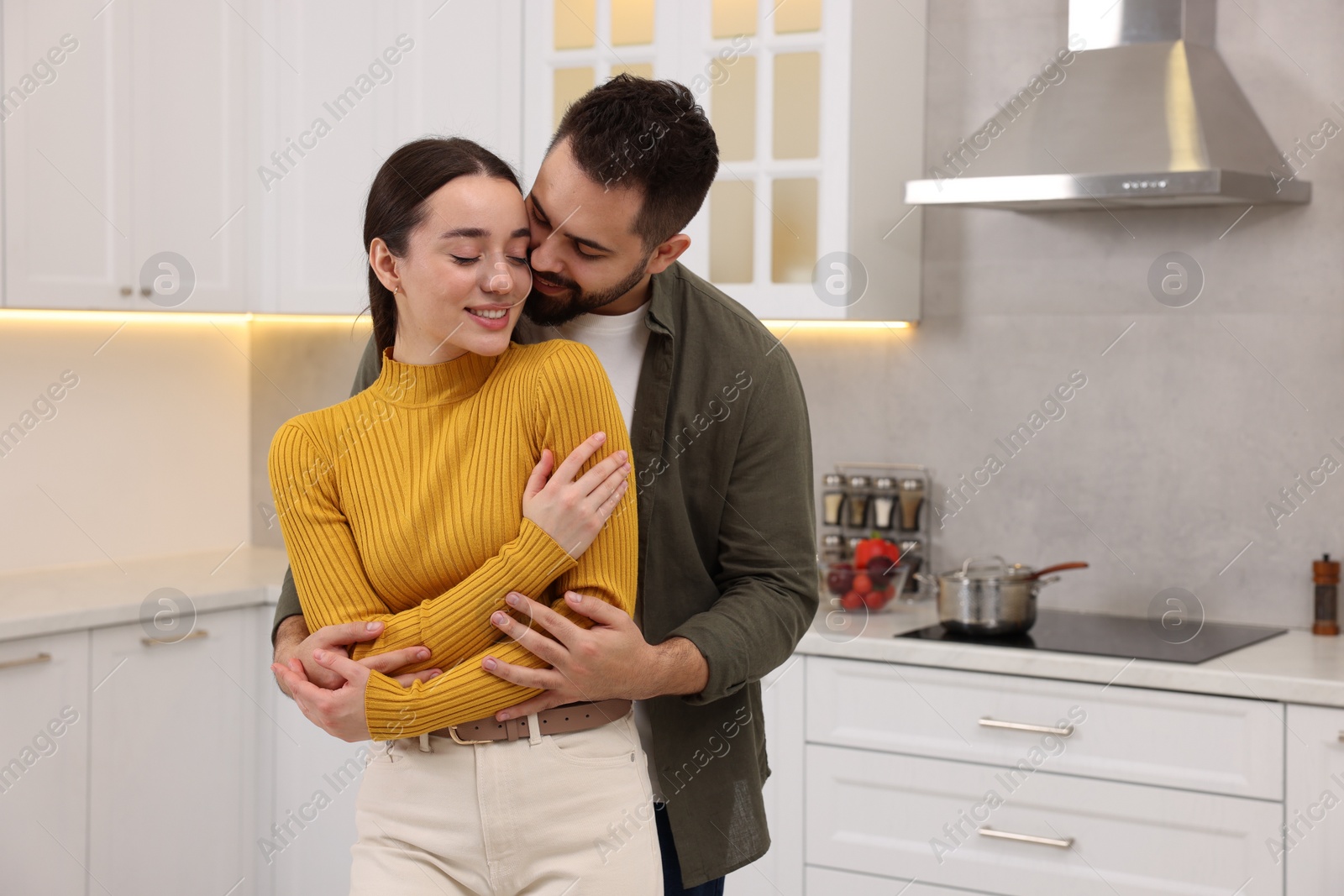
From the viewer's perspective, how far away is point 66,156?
2.69 metres

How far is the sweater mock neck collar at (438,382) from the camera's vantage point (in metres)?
1.29

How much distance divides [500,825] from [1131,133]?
1.83 meters

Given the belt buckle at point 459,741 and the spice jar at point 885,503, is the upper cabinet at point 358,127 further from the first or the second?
the belt buckle at point 459,741

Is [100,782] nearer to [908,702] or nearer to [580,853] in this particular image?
[908,702]

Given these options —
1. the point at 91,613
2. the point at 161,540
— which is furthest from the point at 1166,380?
the point at 161,540

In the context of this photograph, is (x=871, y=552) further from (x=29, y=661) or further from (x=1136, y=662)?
(x=29, y=661)

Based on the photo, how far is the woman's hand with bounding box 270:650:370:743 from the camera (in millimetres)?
1188

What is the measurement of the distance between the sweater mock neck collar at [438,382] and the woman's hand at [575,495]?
0.12 metres

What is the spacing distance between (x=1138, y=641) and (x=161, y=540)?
234cm

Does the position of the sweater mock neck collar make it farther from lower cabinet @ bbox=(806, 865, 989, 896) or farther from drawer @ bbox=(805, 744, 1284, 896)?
lower cabinet @ bbox=(806, 865, 989, 896)

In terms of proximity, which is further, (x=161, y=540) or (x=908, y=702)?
(x=161, y=540)

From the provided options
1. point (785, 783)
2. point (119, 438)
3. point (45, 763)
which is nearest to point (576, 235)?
point (785, 783)

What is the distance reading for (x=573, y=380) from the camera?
1248mm

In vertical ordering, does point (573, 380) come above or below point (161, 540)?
above
